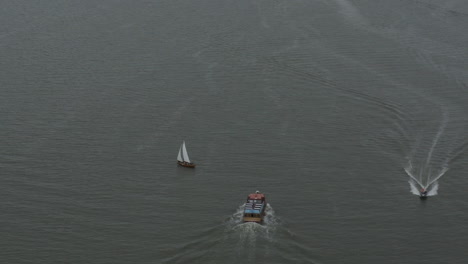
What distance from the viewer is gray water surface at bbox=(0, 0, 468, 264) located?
78.2 meters

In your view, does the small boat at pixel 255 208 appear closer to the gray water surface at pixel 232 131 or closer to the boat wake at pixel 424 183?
the gray water surface at pixel 232 131

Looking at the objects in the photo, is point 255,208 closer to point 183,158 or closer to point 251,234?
point 251,234

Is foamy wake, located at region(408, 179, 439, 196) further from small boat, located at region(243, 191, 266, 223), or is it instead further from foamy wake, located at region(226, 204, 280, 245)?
small boat, located at region(243, 191, 266, 223)

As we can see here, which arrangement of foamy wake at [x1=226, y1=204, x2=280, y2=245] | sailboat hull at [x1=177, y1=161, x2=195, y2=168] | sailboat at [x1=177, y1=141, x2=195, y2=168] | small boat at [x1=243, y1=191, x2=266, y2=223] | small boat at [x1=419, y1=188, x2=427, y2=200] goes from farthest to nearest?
sailboat at [x1=177, y1=141, x2=195, y2=168] < sailboat hull at [x1=177, y1=161, x2=195, y2=168] < small boat at [x1=419, y1=188, x2=427, y2=200] < small boat at [x1=243, y1=191, x2=266, y2=223] < foamy wake at [x1=226, y1=204, x2=280, y2=245]

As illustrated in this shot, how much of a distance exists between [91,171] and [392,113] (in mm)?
44873

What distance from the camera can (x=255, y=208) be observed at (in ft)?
262

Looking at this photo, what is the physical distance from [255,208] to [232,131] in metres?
24.2

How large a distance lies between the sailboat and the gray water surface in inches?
35.7

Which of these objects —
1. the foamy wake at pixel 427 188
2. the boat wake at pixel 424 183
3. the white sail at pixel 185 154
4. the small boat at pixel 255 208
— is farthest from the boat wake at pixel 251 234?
the boat wake at pixel 424 183

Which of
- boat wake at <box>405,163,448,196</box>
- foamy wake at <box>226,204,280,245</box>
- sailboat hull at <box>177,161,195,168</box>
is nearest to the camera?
foamy wake at <box>226,204,280,245</box>

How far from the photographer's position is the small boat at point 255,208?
259 feet

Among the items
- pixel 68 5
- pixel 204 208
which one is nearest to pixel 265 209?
pixel 204 208

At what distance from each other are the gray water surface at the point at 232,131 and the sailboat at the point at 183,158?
907 millimetres

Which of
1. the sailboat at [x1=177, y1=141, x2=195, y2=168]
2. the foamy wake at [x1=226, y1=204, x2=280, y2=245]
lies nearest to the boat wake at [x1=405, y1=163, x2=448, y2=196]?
the foamy wake at [x1=226, y1=204, x2=280, y2=245]
